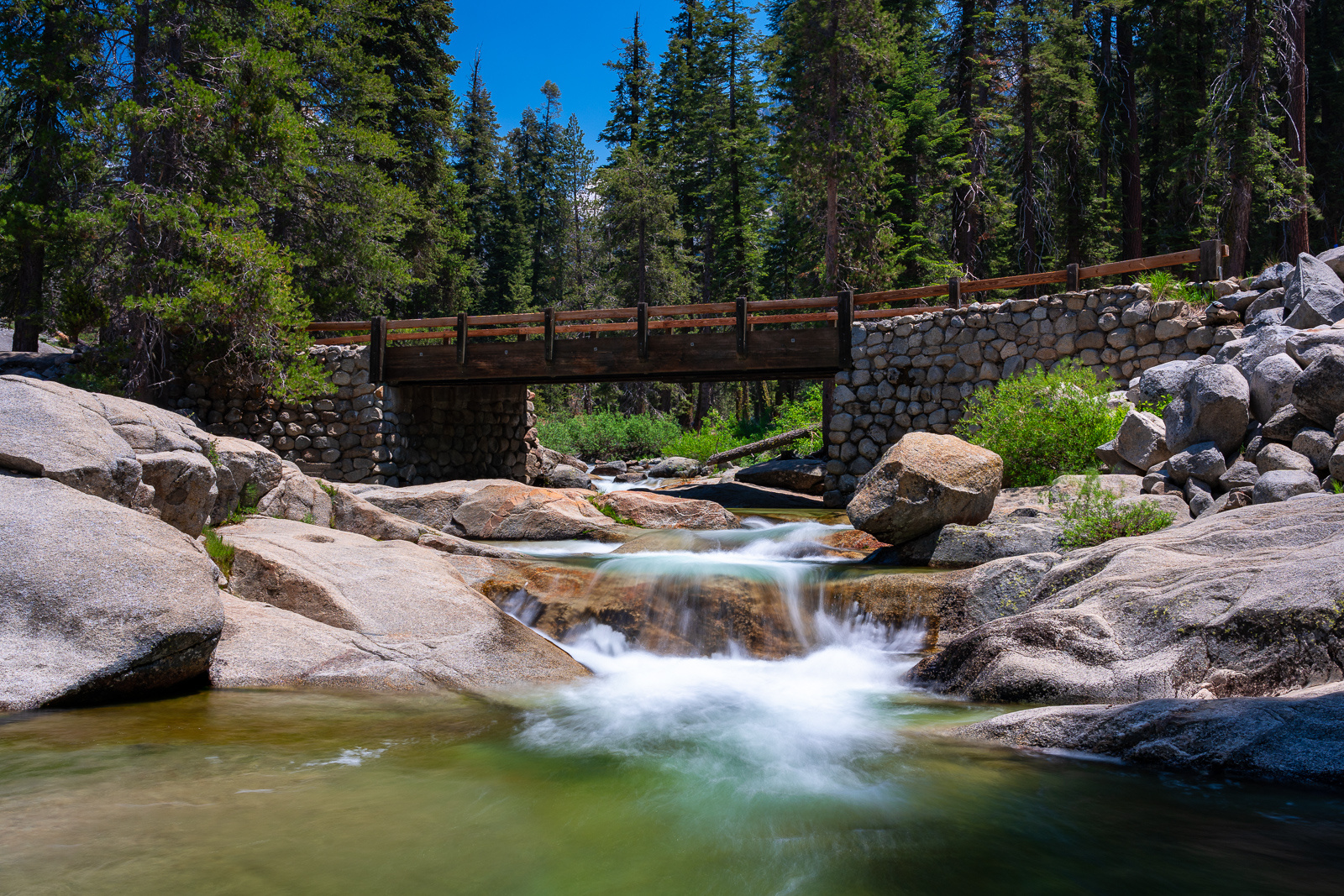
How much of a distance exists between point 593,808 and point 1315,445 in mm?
6757

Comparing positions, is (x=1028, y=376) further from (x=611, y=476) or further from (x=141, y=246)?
(x=141, y=246)

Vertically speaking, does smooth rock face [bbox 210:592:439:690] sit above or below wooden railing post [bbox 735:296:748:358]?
below

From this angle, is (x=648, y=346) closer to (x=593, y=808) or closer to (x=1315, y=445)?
(x=1315, y=445)

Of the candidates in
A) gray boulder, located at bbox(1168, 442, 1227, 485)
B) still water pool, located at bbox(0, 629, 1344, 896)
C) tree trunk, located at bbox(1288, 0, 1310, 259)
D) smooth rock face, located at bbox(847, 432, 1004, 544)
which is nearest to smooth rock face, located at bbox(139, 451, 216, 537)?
still water pool, located at bbox(0, 629, 1344, 896)

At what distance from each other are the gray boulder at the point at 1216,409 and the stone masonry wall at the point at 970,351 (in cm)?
381

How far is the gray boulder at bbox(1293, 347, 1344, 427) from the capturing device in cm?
657

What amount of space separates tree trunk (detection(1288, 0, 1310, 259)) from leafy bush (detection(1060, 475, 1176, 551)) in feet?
45.8

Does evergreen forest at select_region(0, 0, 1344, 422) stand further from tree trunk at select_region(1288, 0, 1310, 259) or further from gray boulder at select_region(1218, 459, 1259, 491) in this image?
gray boulder at select_region(1218, 459, 1259, 491)

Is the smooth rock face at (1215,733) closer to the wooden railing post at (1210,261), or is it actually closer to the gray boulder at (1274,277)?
the gray boulder at (1274,277)

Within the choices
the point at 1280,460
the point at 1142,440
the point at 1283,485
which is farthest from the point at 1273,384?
the point at 1283,485

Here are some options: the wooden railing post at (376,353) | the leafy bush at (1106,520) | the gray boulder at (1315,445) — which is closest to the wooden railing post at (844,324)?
the leafy bush at (1106,520)

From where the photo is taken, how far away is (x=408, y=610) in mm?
6043

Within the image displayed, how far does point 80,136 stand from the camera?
14914 millimetres

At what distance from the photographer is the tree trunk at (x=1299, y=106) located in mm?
16078
